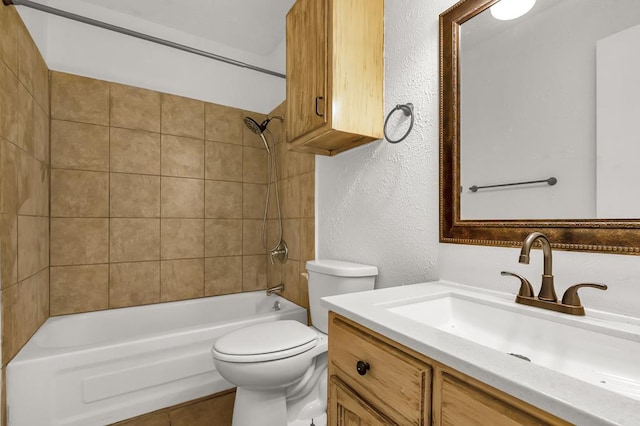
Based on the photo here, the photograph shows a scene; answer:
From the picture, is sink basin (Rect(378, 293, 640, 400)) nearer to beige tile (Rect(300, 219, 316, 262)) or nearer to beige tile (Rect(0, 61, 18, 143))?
beige tile (Rect(300, 219, 316, 262))

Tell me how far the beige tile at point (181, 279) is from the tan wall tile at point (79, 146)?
32.3 inches

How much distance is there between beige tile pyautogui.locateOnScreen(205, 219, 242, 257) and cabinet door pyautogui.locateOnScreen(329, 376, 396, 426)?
1841 mm

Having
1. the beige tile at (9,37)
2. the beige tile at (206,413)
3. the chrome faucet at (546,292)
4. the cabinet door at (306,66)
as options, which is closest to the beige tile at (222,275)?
the beige tile at (206,413)

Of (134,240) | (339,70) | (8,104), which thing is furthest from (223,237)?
(339,70)

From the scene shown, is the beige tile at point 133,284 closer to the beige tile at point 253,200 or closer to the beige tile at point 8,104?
the beige tile at point 253,200

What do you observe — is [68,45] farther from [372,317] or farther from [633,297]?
[633,297]

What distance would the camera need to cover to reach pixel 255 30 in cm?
227

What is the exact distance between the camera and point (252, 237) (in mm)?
2604

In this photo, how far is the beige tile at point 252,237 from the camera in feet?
8.42

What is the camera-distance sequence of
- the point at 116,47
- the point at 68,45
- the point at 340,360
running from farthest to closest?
the point at 116,47 → the point at 68,45 → the point at 340,360

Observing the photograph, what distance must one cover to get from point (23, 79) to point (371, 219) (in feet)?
6.08

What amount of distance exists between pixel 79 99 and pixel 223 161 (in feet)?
3.23

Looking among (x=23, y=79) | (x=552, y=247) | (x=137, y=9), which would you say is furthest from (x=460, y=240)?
(x=137, y=9)

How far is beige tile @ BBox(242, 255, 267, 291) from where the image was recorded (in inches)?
100
